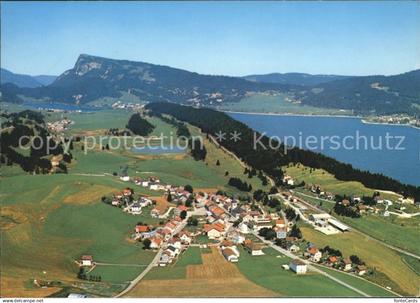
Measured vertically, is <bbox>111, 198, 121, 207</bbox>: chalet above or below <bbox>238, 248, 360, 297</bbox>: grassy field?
above

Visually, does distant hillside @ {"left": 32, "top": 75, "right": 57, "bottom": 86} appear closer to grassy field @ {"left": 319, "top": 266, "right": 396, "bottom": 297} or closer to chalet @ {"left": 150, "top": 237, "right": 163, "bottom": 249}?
chalet @ {"left": 150, "top": 237, "right": 163, "bottom": 249}

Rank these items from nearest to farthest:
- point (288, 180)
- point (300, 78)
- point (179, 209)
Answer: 1. point (179, 209)
2. point (288, 180)
3. point (300, 78)

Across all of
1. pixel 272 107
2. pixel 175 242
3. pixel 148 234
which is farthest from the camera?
pixel 272 107

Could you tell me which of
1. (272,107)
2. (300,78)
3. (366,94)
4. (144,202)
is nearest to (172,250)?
(144,202)

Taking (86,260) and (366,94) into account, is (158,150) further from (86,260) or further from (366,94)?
(366,94)

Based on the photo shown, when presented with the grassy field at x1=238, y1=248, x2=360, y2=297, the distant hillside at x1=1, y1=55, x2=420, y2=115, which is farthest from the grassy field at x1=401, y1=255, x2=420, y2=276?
the distant hillside at x1=1, y1=55, x2=420, y2=115
